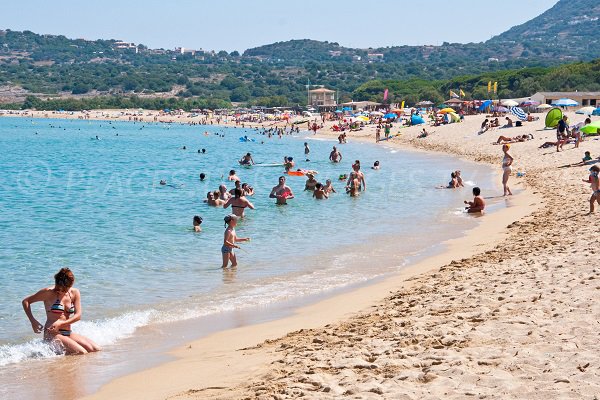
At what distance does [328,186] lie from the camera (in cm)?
2220

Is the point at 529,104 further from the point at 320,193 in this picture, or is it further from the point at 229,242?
the point at 229,242

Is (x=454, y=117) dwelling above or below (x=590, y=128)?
above

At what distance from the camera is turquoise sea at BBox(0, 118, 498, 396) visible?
9805 mm

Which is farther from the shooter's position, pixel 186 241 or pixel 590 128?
pixel 590 128

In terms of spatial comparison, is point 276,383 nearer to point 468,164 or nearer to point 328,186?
point 328,186

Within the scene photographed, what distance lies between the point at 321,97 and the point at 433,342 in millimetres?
122531

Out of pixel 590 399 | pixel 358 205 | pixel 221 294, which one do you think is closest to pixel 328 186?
pixel 358 205

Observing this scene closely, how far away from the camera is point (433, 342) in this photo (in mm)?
6332

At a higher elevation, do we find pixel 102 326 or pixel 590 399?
pixel 590 399

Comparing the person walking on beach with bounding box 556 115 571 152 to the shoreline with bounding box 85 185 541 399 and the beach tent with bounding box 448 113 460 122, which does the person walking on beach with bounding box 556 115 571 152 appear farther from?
the beach tent with bounding box 448 113 460 122

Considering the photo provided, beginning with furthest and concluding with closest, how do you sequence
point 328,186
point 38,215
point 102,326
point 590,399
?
point 328,186
point 38,215
point 102,326
point 590,399

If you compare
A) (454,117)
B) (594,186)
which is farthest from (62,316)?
(454,117)

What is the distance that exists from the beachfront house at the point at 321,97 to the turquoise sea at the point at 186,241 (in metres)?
93.3

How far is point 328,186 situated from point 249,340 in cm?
1463
